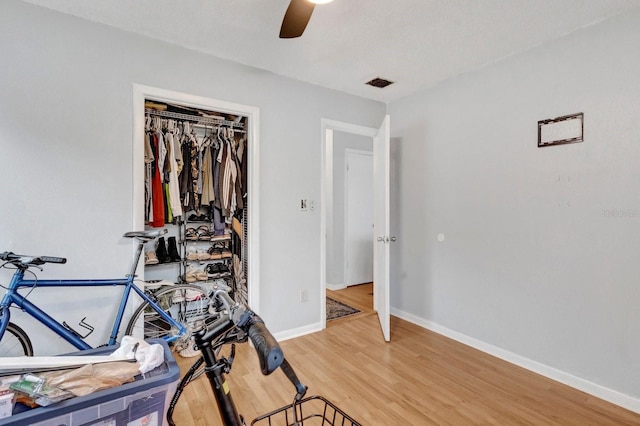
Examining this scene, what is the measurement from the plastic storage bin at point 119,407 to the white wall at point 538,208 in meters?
2.51

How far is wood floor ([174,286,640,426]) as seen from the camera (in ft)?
6.12

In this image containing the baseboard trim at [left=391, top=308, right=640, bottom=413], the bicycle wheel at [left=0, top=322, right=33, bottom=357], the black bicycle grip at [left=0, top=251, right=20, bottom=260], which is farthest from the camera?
the baseboard trim at [left=391, top=308, right=640, bottom=413]

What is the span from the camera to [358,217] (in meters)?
4.91

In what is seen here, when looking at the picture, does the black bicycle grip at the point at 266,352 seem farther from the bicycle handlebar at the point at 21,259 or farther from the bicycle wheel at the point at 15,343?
the bicycle wheel at the point at 15,343

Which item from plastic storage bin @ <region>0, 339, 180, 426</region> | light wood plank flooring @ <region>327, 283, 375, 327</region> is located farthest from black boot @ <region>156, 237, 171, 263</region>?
plastic storage bin @ <region>0, 339, 180, 426</region>

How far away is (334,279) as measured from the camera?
15.6 ft

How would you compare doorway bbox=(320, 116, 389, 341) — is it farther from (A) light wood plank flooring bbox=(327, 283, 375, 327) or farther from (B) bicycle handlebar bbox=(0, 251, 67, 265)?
(B) bicycle handlebar bbox=(0, 251, 67, 265)

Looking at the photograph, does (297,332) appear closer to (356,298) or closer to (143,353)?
(356,298)

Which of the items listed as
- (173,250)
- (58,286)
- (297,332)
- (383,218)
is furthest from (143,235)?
(383,218)

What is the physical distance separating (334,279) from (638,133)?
361 cm

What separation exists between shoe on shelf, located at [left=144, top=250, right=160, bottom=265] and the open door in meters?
2.07

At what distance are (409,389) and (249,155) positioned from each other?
217 centimetres

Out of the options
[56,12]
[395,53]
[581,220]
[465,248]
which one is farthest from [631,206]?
[56,12]

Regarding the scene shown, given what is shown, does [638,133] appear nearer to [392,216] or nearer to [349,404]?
[392,216]
